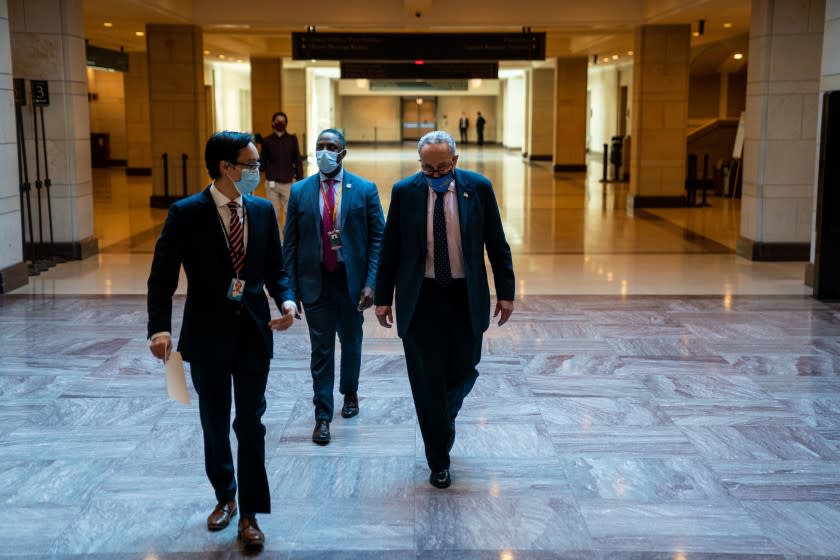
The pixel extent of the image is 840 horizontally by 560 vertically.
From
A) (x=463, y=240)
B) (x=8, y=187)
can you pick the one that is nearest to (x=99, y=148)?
(x=8, y=187)

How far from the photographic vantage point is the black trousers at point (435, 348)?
4824 mm

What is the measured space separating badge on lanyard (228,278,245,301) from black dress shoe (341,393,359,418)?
2.12 meters

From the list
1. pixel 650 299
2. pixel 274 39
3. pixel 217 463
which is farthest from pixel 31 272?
pixel 274 39

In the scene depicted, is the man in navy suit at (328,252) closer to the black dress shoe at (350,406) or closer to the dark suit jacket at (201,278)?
the black dress shoe at (350,406)

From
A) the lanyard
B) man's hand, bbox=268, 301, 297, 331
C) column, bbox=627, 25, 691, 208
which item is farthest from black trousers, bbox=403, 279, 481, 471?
column, bbox=627, 25, 691, 208

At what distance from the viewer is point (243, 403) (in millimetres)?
4105

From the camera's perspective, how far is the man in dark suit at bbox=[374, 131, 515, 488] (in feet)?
15.7

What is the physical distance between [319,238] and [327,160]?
44 centimetres

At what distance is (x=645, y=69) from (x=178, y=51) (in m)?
8.53

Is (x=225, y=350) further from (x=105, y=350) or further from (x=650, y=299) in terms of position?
(x=650, y=299)

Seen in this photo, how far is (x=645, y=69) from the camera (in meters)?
18.5

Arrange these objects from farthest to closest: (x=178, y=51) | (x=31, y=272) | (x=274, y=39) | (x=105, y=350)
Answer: (x=274, y=39)
(x=178, y=51)
(x=31, y=272)
(x=105, y=350)

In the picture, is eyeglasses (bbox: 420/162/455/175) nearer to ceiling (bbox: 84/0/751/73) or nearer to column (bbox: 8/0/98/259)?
column (bbox: 8/0/98/259)

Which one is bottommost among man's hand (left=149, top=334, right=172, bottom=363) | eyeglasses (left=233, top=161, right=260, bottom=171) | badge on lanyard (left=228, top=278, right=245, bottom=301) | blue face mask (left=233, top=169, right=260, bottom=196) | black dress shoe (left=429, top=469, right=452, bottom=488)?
black dress shoe (left=429, top=469, right=452, bottom=488)
